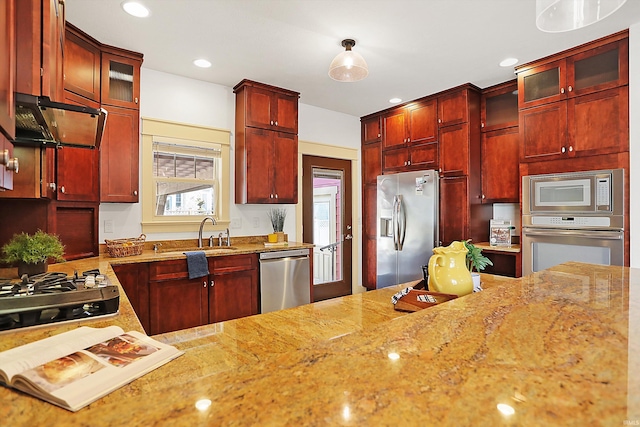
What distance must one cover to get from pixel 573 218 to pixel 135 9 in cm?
383

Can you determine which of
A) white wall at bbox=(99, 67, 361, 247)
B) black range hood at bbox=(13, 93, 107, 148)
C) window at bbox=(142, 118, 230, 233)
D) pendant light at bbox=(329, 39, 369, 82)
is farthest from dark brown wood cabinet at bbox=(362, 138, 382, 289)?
black range hood at bbox=(13, 93, 107, 148)

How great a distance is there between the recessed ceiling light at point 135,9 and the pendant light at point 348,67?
4.50ft

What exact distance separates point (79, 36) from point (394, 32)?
245 cm

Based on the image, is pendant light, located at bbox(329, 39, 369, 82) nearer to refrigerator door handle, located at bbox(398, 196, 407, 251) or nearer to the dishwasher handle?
the dishwasher handle

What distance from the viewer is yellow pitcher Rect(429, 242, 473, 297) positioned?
1.32m

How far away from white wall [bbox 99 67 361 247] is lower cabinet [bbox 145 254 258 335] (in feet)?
2.33

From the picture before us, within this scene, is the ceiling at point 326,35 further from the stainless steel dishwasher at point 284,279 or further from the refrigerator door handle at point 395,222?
the stainless steel dishwasher at point 284,279

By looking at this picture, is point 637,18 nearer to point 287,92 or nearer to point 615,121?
point 615,121

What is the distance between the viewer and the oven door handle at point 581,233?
9.27 ft

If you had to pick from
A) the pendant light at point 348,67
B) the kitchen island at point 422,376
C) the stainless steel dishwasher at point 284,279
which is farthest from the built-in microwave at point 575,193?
the kitchen island at point 422,376

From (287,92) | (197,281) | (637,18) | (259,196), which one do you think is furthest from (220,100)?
(637,18)

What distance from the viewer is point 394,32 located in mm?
2766

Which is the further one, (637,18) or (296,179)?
(296,179)

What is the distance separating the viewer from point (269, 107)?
394 cm
